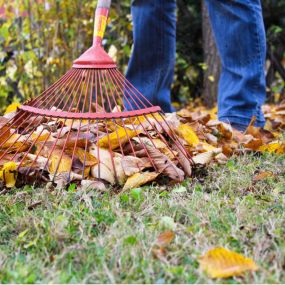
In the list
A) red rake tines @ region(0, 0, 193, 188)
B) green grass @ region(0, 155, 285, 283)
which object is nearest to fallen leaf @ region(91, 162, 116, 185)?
red rake tines @ region(0, 0, 193, 188)

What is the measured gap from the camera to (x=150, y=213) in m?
1.40

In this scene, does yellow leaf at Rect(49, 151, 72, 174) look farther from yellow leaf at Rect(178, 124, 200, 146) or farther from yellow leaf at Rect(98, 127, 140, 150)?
yellow leaf at Rect(178, 124, 200, 146)

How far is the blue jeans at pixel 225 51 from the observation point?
92.0 inches

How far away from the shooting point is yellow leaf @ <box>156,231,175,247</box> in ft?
3.89

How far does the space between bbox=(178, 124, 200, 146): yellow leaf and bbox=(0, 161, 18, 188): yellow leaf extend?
72cm

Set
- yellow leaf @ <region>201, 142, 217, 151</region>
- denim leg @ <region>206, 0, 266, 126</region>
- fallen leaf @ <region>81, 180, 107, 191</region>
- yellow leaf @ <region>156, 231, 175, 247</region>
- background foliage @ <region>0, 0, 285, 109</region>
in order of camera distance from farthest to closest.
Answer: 1. background foliage @ <region>0, 0, 285, 109</region>
2. denim leg @ <region>206, 0, 266, 126</region>
3. yellow leaf @ <region>201, 142, 217, 151</region>
4. fallen leaf @ <region>81, 180, 107, 191</region>
5. yellow leaf @ <region>156, 231, 175, 247</region>

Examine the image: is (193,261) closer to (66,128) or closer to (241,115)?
(66,128)

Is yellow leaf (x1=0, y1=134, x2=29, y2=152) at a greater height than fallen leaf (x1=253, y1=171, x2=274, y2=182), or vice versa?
yellow leaf (x1=0, y1=134, x2=29, y2=152)

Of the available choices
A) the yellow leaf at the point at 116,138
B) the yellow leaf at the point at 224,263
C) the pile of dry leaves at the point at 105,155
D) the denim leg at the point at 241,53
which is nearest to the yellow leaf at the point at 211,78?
the denim leg at the point at 241,53

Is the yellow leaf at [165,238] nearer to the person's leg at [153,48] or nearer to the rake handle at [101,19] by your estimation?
the rake handle at [101,19]

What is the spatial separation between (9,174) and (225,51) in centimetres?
125

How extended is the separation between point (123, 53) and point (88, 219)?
2.72 m

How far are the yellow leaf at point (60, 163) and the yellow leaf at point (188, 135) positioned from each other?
1.81ft

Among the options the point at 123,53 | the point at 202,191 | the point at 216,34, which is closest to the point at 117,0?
the point at 123,53
